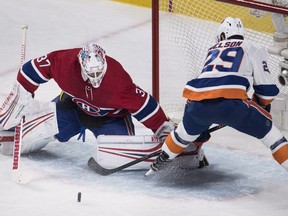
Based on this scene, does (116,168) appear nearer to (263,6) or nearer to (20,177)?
(20,177)

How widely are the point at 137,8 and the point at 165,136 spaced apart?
8.44 feet

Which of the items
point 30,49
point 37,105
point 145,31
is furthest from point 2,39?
point 37,105

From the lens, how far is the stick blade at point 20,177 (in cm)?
440

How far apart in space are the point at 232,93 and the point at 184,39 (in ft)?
4.26

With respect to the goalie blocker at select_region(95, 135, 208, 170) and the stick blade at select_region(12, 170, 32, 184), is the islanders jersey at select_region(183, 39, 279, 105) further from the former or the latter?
the stick blade at select_region(12, 170, 32, 184)

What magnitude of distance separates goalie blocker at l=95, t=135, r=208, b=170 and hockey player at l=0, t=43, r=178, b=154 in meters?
0.06

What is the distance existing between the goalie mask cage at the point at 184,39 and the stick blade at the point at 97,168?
0.80m

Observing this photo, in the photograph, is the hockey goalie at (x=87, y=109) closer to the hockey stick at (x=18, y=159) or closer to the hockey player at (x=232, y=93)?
the hockey stick at (x=18, y=159)

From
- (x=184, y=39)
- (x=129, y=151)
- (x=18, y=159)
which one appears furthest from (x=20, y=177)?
(x=184, y=39)

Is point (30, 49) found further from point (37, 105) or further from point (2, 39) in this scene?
point (37, 105)

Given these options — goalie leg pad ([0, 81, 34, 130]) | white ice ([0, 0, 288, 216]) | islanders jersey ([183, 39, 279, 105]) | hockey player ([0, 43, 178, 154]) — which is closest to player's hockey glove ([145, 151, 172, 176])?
white ice ([0, 0, 288, 216])

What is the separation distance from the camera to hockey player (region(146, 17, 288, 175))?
4188 millimetres

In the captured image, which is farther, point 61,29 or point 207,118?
point 61,29

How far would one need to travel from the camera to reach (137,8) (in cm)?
705
